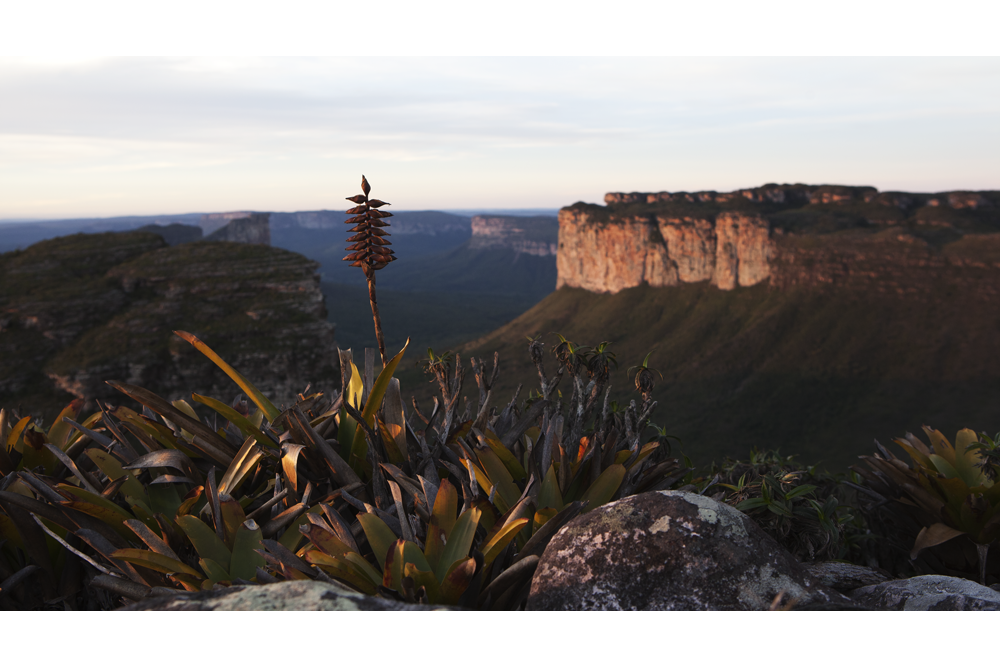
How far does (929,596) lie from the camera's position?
3396mm

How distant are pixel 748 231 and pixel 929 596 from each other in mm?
89670

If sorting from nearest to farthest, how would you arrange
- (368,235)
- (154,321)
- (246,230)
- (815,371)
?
(368,235) < (154,321) < (815,371) < (246,230)

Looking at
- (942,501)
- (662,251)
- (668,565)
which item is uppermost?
(662,251)

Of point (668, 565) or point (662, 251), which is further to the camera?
point (662, 251)

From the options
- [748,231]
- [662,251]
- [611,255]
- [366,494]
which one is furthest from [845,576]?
[611,255]

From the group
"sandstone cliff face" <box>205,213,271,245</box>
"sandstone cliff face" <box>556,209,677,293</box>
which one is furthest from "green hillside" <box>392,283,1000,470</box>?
"sandstone cliff face" <box>205,213,271,245</box>

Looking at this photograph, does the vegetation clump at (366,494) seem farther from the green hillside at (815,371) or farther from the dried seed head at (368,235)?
the green hillside at (815,371)

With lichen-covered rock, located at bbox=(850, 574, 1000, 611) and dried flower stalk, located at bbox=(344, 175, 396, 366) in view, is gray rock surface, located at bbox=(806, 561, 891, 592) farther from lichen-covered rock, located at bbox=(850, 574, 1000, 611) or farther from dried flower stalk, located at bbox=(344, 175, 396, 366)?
dried flower stalk, located at bbox=(344, 175, 396, 366)

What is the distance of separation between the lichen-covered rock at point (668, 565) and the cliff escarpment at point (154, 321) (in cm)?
4914

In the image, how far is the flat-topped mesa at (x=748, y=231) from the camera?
79.3 metres

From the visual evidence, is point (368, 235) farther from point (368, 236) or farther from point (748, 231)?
point (748, 231)

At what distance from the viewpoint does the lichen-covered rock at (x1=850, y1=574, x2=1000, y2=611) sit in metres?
3.21
